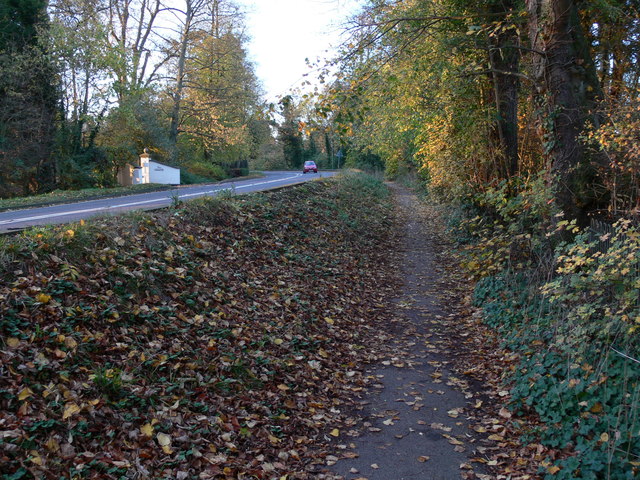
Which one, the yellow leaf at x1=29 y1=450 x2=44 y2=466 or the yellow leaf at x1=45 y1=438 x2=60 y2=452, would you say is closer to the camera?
the yellow leaf at x1=29 y1=450 x2=44 y2=466

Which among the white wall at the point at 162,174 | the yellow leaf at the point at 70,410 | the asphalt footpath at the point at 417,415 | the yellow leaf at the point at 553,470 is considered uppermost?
the white wall at the point at 162,174

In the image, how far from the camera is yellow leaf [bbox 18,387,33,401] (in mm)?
3799

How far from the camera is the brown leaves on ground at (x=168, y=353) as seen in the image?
384 cm

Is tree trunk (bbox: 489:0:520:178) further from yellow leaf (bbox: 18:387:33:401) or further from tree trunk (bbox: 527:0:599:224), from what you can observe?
yellow leaf (bbox: 18:387:33:401)

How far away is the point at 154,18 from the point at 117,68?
6.71 meters

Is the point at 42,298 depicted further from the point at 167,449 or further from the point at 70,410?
the point at 167,449

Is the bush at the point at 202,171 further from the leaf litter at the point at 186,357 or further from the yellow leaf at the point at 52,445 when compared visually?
the yellow leaf at the point at 52,445

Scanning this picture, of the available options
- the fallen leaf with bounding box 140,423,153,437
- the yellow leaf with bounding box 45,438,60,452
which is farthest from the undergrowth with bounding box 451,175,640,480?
the yellow leaf with bounding box 45,438,60,452

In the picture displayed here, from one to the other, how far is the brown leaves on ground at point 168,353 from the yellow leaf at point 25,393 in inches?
0.6

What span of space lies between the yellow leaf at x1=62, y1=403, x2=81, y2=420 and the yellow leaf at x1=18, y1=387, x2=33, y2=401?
307 mm

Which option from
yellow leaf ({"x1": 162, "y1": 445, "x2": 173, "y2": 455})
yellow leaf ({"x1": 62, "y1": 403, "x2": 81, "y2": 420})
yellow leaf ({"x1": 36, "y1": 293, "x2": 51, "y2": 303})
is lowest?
yellow leaf ({"x1": 162, "y1": 445, "x2": 173, "y2": 455})

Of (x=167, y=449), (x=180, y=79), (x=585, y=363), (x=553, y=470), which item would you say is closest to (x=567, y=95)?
(x=585, y=363)

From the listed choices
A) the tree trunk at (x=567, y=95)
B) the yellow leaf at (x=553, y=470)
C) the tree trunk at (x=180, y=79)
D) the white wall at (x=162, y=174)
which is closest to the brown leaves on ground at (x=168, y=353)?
the yellow leaf at (x=553, y=470)

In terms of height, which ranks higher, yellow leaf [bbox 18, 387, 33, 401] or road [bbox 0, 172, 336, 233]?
road [bbox 0, 172, 336, 233]
